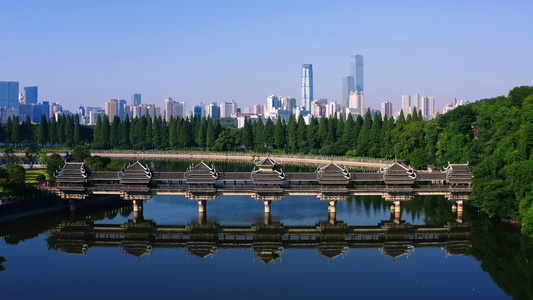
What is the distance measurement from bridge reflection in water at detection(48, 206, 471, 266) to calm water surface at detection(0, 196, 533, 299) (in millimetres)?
132

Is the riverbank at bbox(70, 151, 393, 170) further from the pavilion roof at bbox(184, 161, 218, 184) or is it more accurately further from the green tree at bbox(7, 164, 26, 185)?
the green tree at bbox(7, 164, 26, 185)

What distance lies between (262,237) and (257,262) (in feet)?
17.4

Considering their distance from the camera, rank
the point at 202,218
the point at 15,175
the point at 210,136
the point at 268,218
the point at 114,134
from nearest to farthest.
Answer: the point at 268,218, the point at 202,218, the point at 15,175, the point at 210,136, the point at 114,134

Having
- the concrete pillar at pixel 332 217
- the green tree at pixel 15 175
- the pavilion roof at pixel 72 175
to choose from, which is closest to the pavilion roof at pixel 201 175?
the pavilion roof at pixel 72 175

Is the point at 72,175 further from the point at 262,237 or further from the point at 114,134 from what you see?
the point at 114,134

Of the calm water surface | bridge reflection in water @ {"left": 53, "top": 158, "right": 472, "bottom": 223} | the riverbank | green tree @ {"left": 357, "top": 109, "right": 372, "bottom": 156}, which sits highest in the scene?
green tree @ {"left": 357, "top": 109, "right": 372, "bottom": 156}

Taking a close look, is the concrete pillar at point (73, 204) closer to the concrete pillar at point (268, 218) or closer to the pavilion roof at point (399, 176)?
the concrete pillar at point (268, 218)

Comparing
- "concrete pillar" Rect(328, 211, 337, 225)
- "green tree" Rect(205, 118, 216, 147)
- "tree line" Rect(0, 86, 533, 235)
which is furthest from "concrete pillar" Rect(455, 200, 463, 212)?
"green tree" Rect(205, 118, 216, 147)

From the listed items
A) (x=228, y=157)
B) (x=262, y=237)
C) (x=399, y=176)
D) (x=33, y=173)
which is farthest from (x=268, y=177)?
(x=228, y=157)

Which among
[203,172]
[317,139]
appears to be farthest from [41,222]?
[317,139]

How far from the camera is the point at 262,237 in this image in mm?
37312

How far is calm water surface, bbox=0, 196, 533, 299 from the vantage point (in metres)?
27.3

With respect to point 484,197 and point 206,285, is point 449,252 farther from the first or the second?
point 206,285

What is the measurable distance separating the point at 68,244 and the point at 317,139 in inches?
Result: 2582
